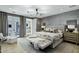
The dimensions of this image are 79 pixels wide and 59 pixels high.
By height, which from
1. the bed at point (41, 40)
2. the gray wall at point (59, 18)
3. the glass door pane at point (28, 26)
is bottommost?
the bed at point (41, 40)

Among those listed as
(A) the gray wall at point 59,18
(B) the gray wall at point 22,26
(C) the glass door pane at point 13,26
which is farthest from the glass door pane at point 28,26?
(A) the gray wall at point 59,18

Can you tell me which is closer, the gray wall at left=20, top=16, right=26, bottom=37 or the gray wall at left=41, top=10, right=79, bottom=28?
the gray wall at left=20, top=16, right=26, bottom=37

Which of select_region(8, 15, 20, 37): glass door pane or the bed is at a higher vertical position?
select_region(8, 15, 20, 37): glass door pane

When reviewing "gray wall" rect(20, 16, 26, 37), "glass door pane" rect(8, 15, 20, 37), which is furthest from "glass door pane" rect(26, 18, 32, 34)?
"glass door pane" rect(8, 15, 20, 37)

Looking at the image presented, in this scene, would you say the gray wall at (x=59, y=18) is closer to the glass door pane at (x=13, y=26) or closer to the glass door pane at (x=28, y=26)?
the glass door pane at (x=28, y=26)

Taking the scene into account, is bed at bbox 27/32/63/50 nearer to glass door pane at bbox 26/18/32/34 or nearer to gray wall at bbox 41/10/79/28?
glass door pane at bbox 26/18/32/34

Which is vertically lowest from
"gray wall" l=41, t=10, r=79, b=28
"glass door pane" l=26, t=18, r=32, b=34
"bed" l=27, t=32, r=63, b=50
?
"bed" l=27, t=32, r=63, b=50

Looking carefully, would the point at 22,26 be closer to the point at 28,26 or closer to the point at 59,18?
the point at 28,26

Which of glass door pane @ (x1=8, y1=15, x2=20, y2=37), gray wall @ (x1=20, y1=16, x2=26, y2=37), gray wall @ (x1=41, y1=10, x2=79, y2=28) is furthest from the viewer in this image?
gray wall @ (x1=41, y1=10, x2=79, y2=28)

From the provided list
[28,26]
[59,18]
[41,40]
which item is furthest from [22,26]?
[59,18]

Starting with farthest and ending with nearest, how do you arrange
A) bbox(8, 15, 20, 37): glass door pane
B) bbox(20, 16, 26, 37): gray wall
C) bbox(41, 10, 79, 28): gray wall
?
bbox(41, 10, 79, 28): gray wall < bbox(20, 16, 26, 37): gray wall < bbox(8, 15, 20, 37): glass door pane

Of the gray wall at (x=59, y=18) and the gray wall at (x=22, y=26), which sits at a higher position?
the gray wall at (x=59, y=18)
